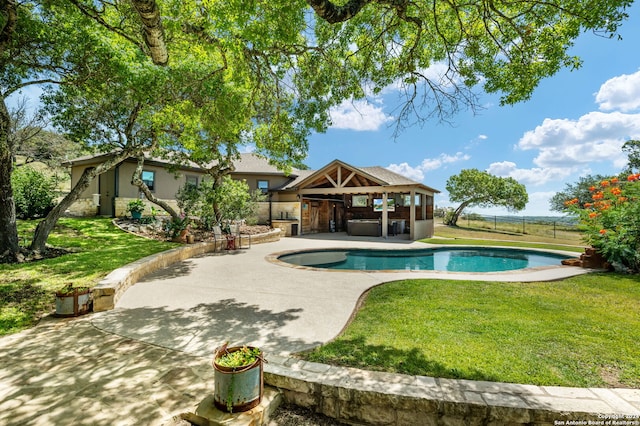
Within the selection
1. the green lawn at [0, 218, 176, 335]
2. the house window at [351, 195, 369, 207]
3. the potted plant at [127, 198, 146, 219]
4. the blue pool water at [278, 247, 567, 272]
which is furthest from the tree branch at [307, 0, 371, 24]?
the house window at [351, 195, 369, 207]

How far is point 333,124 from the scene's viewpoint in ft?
25.3

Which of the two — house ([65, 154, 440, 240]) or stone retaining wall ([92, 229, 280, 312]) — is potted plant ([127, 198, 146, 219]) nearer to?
A: house ([65, 154, 440, 240])

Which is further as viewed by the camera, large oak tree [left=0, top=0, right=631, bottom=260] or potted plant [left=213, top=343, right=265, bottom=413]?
large oak tree [left=0, top=0, right=631, bottom=260]

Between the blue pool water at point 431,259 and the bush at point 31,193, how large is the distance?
524 inches

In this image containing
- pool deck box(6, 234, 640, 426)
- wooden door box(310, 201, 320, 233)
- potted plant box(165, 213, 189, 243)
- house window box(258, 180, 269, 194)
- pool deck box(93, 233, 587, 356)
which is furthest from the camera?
house window box(258, 180, 269, 194)

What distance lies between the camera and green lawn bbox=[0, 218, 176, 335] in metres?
4.52

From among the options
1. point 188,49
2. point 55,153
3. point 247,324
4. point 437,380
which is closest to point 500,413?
point 437,380

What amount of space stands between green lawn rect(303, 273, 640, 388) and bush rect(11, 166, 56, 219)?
1754 centimetres

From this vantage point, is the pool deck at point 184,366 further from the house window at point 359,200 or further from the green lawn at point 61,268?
the house window at point 359,200

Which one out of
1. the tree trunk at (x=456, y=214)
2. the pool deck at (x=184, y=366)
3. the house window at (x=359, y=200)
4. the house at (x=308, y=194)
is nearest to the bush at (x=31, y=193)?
the house at (x=308, y=194)

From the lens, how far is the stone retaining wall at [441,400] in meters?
2.16

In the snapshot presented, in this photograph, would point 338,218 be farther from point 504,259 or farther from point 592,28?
point 592,28

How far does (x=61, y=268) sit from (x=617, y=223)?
15.0 metres

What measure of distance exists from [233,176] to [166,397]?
1986 cm
